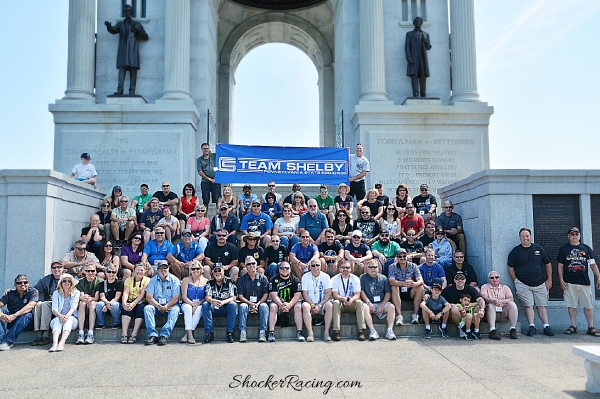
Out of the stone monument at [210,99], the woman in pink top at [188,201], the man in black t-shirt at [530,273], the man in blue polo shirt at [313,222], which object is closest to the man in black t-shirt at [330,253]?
the man in blue polo shirt at [313,222]

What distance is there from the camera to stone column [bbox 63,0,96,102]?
18.8 meters

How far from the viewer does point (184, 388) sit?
263 inches

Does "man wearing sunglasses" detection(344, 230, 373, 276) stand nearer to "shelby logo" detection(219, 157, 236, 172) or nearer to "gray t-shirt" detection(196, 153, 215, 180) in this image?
"gray t-shirt" detection(196, 153, 215, 180)

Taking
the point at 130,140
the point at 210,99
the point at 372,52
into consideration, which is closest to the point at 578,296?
the point at 372,52

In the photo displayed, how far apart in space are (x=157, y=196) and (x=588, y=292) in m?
9.94

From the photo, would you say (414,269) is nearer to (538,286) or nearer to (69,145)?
(538,286)

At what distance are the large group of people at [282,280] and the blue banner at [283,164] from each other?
3.63m

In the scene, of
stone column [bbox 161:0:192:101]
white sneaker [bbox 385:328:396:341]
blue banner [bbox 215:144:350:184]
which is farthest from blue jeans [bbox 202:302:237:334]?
stone column [bbox 161:0:192:101]

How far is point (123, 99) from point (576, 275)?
14.7 m

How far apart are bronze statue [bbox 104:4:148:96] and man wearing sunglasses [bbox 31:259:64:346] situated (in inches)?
388

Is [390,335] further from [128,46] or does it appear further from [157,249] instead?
[128,46]

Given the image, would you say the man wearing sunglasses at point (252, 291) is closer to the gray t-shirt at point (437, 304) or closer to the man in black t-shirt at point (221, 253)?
the man in black t-shirt at point (221, 253)

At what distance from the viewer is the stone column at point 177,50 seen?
18953mm

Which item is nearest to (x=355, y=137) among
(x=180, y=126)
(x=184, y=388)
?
(x=180, y=126)
